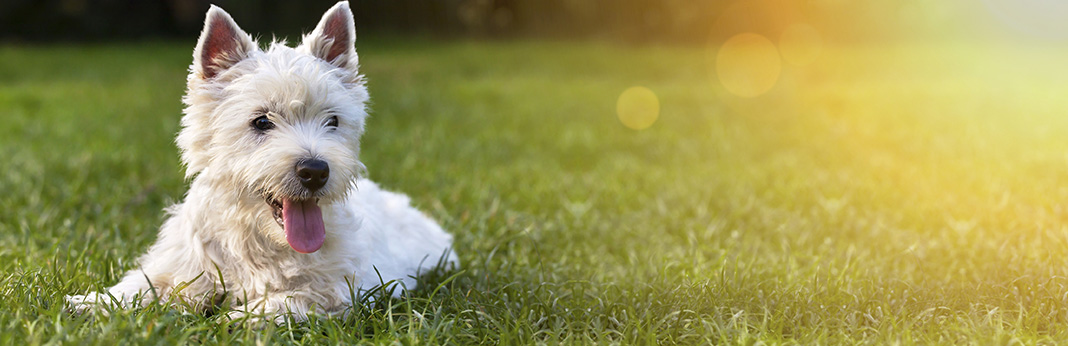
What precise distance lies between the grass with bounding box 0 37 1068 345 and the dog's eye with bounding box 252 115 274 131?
904mm

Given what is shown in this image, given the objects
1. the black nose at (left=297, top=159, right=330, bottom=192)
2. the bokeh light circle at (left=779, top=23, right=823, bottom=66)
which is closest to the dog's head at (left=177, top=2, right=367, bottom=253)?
the black nose at (left=297, top=159, right=330, bottom=192)

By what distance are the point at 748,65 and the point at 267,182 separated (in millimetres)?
19630

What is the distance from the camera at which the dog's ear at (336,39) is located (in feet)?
13.2

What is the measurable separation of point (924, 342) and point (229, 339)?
119 inches

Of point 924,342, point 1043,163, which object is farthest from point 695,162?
point 924,342

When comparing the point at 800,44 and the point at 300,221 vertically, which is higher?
the point at 800,44

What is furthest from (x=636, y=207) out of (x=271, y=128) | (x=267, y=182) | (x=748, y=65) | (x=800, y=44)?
(x=800, y=44)

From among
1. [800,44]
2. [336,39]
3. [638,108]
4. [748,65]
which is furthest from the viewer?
[800,44]

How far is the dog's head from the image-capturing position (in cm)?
359

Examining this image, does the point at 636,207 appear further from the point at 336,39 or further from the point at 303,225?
the point at 303,225

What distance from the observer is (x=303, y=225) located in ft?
12.3

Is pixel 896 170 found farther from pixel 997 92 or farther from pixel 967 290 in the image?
pixel 997 92

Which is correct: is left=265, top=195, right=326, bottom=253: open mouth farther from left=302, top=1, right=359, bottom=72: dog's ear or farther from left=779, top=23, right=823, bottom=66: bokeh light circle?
left=779, top=23, right=823, bottom=66: bokeh light circle

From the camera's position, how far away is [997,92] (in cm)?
1591
